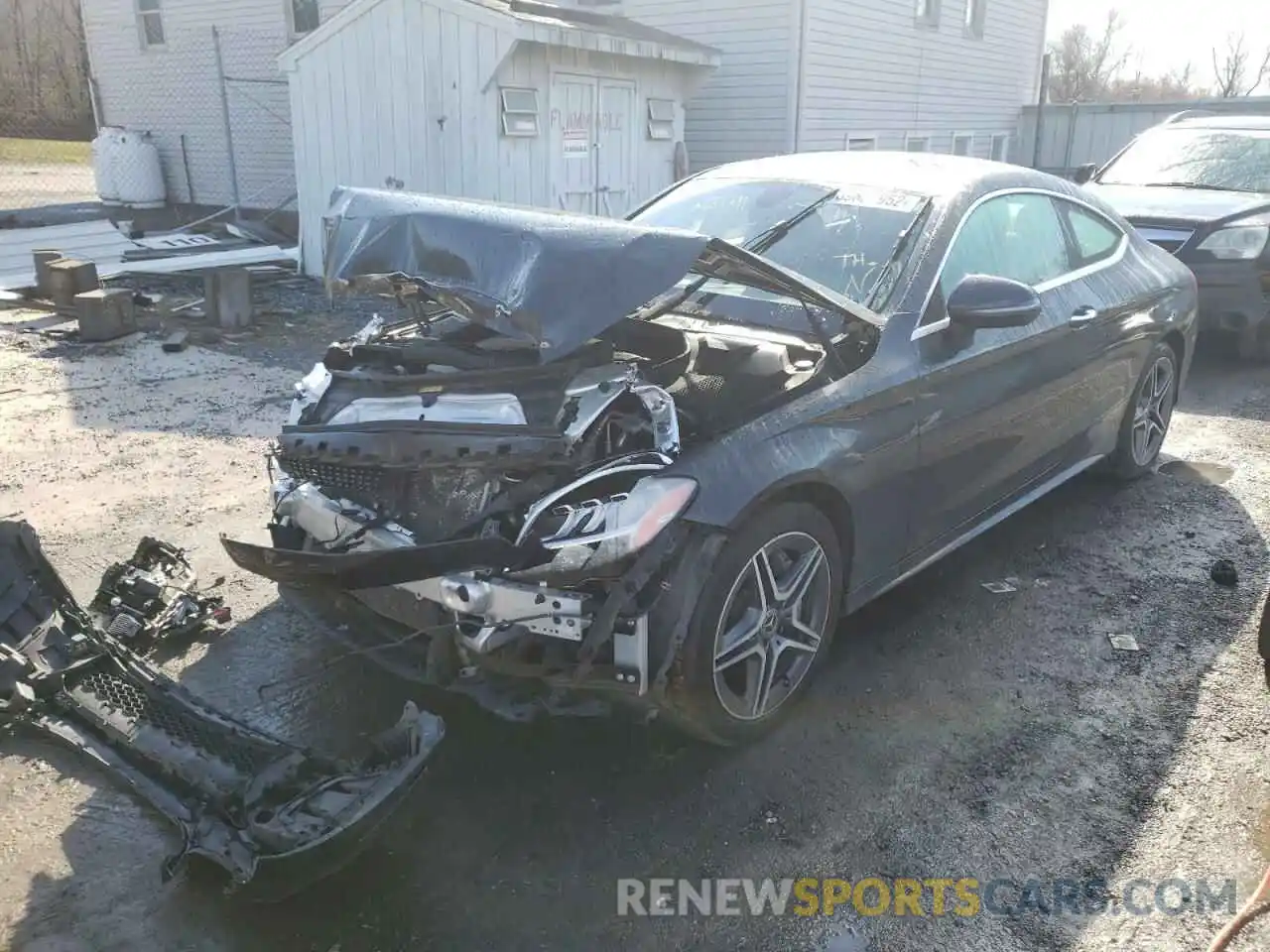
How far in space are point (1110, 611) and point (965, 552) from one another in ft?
2.43

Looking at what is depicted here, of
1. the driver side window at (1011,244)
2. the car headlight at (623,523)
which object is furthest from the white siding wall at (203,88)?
the car headlight at (623,523)

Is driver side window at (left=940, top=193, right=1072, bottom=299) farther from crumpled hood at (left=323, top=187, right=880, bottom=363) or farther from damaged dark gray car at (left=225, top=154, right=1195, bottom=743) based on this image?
crumpled hood at (left=323, top=187, right=880, bottom=363)

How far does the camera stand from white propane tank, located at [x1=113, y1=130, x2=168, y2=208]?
16.0m

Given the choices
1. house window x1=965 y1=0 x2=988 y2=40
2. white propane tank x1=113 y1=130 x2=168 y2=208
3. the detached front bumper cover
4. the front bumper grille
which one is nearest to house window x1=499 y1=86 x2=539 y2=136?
the detached front bumper cover

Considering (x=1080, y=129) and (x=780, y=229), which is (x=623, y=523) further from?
(x=1080, y=129)

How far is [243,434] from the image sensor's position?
20.6 feet

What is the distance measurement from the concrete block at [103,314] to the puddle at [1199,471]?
27.4 feet

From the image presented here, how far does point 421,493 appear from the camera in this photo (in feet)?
9.78

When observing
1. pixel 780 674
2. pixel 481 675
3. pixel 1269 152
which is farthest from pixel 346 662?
pixel 1269 152

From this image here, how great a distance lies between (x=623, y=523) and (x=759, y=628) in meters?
0.68

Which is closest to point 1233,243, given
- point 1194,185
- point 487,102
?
point 1194,185

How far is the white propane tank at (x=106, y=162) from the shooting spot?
15883 mm

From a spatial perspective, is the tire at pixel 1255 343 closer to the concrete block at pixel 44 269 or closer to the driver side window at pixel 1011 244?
the driver side window at pixel 1011 244

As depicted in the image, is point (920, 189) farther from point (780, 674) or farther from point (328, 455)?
point (328, 455)
